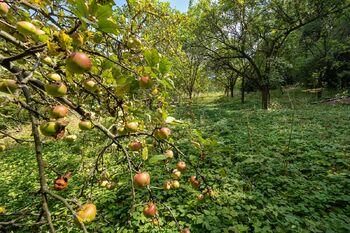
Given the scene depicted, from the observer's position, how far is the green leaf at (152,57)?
897mm

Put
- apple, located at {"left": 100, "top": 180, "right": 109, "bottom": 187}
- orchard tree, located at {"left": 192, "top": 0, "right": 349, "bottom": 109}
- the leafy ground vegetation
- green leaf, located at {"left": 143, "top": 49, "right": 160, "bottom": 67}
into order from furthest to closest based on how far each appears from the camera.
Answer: orchard tree, located at {"left": 192, "top": 0, "right": 349, "bottom": 109}
the leafy ground vegetation
apple, located at {"left": 100, "top": 180, "right": 109, "bottom": 187}
green leaf, located at {"left": 143, "top": 49, "right": 160, "bottom": 67}

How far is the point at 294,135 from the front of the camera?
23.8ft

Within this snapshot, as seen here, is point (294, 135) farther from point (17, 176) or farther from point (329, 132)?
point (17, 176)

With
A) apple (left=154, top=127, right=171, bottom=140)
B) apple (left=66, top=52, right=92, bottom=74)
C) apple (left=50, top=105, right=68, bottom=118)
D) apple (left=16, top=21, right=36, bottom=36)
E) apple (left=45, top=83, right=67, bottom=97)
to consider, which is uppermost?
apple (left=16, top=21, right=36, bottom=36)

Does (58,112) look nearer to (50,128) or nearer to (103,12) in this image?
(50,128)

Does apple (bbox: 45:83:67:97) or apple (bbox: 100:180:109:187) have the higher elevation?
apple (bbox: 45:83:67:97)

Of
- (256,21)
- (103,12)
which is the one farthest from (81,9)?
(256,21)

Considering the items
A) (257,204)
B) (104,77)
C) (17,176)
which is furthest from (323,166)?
(17,176)

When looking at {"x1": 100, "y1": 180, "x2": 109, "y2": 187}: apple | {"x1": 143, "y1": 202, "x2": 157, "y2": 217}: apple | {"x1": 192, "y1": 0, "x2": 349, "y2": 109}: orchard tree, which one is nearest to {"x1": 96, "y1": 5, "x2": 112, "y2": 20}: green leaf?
{"x1": 143, "y1": 202, "x2": 157, "y2": 217}: apple

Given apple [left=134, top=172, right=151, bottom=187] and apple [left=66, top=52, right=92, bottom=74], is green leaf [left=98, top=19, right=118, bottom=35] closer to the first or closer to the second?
apple [left=66, top=52, right=92, bottom=74]

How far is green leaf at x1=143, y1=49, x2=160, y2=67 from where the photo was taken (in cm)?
90

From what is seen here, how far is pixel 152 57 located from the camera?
911mm

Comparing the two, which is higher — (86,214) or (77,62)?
(77,62)

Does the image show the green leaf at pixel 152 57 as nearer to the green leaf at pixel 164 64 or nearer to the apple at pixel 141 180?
the green leaf at pixel 164 64
